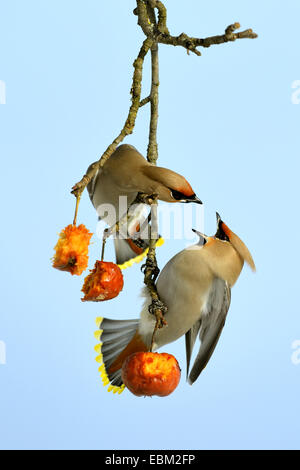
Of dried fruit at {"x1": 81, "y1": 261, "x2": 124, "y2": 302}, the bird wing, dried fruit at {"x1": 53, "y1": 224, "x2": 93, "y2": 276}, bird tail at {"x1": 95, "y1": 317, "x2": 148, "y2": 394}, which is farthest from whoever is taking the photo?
bird tail at {"x1": 95, "y1": 317, "x2": 148, "y2": 394}

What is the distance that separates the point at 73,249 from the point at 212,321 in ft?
2.28

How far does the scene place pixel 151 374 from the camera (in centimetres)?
177

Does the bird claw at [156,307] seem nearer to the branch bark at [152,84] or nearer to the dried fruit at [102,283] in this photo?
the branch bark at [152,84]

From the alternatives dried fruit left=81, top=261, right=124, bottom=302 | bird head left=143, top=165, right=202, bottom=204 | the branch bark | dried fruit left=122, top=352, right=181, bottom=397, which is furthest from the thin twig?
dried fruit left=122, top=352, right=181, bottom=397

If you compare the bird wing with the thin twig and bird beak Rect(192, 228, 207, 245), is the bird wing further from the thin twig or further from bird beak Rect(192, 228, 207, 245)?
the thin twig

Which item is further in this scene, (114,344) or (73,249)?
(114,344)

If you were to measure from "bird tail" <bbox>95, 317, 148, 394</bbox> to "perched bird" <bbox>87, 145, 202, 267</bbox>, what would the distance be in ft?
Answer: 1.06

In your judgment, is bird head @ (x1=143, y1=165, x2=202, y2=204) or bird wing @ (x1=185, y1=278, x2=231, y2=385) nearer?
bird head @ (x1=143, y1=165, x2=202, y2=204)

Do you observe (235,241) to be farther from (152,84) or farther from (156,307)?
(152,84)

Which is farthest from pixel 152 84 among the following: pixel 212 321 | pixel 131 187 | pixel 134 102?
pixel 212 321

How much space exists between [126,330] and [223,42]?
1.09 metres

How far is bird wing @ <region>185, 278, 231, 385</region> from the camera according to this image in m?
2.15

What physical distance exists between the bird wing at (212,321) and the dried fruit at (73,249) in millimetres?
603

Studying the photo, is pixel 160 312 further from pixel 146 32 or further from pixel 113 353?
pixel 146 32
